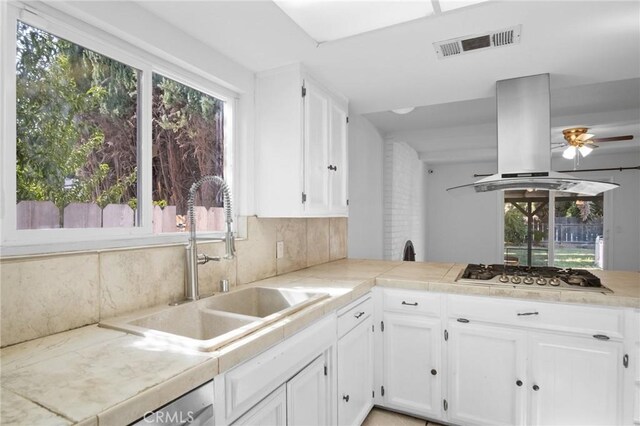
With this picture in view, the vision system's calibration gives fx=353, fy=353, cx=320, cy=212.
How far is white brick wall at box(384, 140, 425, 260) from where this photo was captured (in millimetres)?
4496

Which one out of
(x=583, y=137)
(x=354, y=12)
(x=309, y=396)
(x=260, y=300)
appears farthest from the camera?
(x=583, y=137)

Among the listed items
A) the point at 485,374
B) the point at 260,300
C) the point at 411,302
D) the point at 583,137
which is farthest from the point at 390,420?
the point at 583,137

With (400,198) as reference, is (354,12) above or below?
above

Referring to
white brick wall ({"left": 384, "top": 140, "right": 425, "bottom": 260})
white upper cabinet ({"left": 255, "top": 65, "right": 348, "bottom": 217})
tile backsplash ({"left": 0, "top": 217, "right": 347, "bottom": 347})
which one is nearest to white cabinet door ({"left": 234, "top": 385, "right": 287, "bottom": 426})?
→ tile backsplash ({"left": 0, "top": 217, "right": 347, "bottom": 347})

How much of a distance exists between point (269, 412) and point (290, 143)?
4.64 ft

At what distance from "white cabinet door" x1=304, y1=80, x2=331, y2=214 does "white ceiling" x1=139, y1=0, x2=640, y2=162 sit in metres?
0.15

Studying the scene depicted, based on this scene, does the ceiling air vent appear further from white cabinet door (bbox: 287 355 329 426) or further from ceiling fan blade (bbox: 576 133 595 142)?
ceiling fan blade (bbox: 576 133 595 142)

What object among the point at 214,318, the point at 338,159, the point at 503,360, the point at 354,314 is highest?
the point at 338,159

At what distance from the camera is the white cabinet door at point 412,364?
2117mm

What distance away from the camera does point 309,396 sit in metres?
1.49

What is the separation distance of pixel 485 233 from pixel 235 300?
6514 millimetres

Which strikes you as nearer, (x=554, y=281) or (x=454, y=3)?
(x=454, y=3)

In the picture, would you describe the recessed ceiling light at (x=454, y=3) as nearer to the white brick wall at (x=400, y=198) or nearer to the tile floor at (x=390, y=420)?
the tile floor at (x=390, y=420)

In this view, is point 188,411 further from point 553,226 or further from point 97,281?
point 553,226
